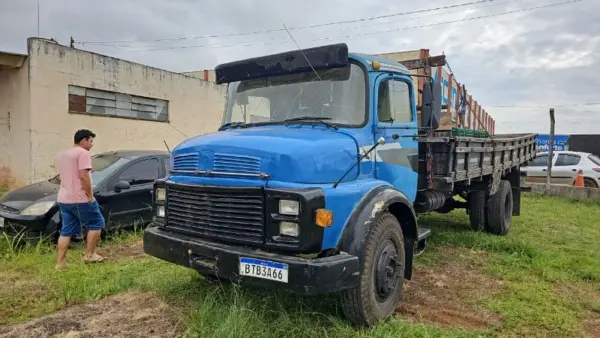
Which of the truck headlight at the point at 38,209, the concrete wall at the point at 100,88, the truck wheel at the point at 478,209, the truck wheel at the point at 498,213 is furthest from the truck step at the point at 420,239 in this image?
the concrete wall at the point at 100,88

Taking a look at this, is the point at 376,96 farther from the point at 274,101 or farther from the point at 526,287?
the point at 526,287

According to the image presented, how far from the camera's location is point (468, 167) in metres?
5.65

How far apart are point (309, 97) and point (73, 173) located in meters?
3.12

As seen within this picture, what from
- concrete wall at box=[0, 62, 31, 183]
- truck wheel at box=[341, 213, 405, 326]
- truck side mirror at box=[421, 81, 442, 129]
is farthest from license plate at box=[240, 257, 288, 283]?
concrete wall at box=[0, 62, 31, 183]

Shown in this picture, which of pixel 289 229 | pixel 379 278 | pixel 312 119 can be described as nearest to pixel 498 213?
pixel 379 278

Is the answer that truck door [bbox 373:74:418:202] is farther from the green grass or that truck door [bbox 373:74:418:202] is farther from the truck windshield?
the green grass

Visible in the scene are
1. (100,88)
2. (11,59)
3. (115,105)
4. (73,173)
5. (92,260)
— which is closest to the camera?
(73,173)

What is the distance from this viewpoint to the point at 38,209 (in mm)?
5918

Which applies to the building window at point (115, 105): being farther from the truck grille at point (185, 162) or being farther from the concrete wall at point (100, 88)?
the truck grille at point (185, 162)

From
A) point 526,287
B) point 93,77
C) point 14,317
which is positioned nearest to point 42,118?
point 93,77

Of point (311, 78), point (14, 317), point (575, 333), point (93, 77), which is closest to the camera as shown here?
point (575, 333)

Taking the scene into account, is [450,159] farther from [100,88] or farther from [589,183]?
[589,183]

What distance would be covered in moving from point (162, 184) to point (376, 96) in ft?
6.95

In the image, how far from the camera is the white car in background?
42.0 ft
